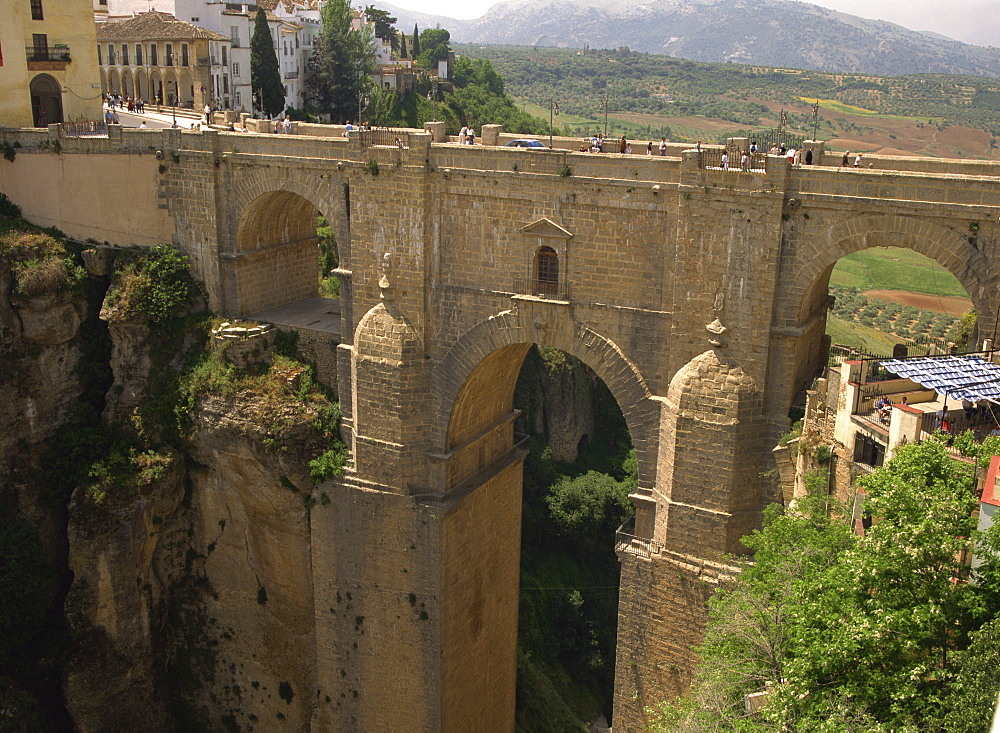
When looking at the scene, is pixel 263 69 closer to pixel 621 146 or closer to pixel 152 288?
pixel 152 288

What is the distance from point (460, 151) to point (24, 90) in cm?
1817

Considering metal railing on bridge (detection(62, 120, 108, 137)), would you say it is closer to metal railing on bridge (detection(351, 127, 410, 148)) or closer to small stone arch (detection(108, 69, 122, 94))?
metal railing on bridge (detection(351, 127, 410, 148))

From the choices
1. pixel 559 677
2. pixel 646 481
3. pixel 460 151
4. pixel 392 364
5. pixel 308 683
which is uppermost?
pixel 460 151

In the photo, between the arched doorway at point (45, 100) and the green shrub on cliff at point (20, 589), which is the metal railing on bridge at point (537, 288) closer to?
the green shrub on cliff at point (20, 589)

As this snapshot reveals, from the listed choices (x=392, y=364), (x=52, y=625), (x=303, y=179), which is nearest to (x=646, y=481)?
(x=392, y=364)

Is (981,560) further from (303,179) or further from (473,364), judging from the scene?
(303,179)

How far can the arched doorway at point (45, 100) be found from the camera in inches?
1324

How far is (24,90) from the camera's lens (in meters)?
32.4

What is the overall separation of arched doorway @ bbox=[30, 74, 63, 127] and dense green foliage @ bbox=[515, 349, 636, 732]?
24.4 m

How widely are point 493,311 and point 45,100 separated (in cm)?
2061

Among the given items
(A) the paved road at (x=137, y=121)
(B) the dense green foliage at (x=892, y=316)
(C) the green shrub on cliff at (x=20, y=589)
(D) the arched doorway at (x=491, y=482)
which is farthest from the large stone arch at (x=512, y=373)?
(B) the dense green foliage at (x=892, y=316)

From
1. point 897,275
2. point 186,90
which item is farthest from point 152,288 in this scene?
point 897,275

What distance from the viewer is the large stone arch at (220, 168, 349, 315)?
25.1 metres

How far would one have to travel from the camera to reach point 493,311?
2289 centimetres
